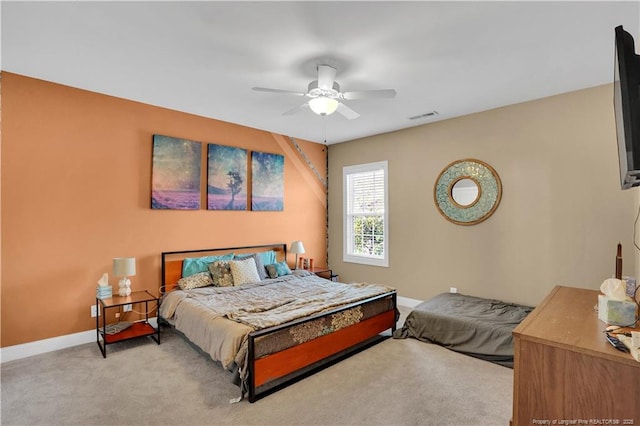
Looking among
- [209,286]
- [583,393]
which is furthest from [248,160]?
[583,393]

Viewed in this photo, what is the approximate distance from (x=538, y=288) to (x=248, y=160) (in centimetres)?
417

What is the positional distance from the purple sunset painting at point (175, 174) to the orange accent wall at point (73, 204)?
95 millimetres

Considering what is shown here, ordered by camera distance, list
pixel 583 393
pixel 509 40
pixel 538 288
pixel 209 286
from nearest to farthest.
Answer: pixel 583 393 → pixel 509 40 → pixel 538 288 → pixel 209 286

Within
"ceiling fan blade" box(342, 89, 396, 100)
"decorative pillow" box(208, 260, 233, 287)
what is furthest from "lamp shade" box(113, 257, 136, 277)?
"ceiling fan blade" box(342, 89, 396, 100)

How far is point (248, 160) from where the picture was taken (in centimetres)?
486

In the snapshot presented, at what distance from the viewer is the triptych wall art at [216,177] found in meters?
4.00

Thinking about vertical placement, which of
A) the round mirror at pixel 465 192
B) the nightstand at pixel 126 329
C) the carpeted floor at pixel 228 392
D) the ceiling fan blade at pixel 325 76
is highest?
the ceiling fan blade at pixel 325 76

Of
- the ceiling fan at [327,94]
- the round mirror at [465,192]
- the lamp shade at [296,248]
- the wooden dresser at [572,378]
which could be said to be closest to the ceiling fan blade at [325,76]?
the ceiling fan at [327,94]

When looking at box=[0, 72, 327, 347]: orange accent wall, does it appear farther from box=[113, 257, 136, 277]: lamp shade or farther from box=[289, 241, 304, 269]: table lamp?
box=[289, 241, 304, 269]: table lamp

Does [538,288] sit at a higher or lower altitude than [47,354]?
higher

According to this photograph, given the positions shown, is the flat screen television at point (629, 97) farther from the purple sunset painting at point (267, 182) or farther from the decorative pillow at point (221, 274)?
the purple sunset painting at point (267, 182)

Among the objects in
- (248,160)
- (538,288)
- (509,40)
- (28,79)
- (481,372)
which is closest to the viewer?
(509,40)

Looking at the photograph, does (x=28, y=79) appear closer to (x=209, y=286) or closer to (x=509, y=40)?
(x=209, y=286)

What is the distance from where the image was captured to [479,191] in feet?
13.6
